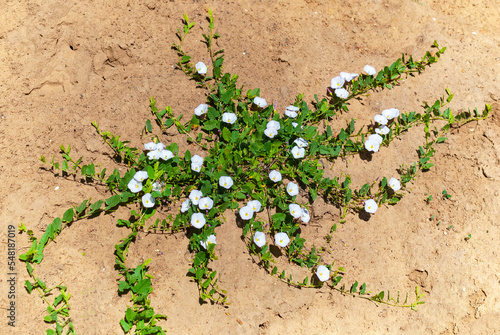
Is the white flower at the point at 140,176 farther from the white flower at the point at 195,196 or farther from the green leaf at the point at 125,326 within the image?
the green leaf at the point at 125,326

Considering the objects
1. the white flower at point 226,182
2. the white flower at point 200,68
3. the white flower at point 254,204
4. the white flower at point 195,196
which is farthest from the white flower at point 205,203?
the white flower at point 200,68

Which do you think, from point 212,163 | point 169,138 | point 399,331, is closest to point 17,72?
point 169,138

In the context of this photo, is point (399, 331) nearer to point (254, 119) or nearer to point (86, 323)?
point (254, 119)

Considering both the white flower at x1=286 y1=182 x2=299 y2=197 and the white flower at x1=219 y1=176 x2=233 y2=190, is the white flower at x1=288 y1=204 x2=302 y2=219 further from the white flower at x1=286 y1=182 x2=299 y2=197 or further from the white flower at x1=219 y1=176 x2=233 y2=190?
the white flower at x1=219 y1=176 x2=233 y2=190

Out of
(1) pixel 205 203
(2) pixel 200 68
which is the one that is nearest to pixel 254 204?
(1) pixel 205 203

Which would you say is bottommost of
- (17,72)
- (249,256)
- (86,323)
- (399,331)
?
(86,323)

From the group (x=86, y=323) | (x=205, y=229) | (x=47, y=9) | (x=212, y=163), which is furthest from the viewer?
(x=47, y=9)

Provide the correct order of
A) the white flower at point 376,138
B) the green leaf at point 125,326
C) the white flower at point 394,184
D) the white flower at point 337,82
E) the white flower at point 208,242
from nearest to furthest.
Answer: the green leaf at point 125,326, the white flower at point 208,242, the white flower at point 394,184, the white flower at point 376,138, the white flower at point 337,82
